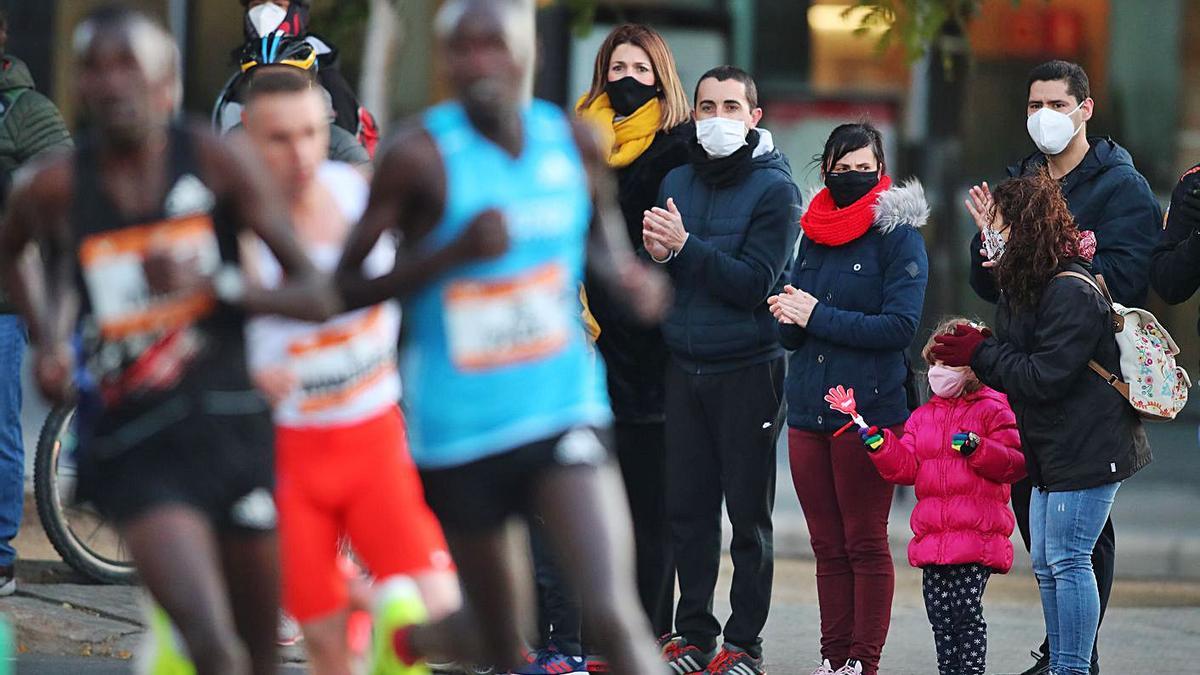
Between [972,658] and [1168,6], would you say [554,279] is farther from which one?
[1168,6]

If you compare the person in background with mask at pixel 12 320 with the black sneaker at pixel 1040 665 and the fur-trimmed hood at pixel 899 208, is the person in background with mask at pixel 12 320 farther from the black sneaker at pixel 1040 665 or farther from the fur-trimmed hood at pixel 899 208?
the black sneaker at pixel 1040 665

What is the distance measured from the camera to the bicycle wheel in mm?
8305

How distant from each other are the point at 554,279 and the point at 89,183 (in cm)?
110

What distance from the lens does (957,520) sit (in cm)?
696

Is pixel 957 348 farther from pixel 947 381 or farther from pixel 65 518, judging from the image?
pixel 65 518

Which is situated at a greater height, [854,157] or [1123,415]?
[854,157]

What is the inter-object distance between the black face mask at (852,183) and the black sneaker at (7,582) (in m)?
3.54

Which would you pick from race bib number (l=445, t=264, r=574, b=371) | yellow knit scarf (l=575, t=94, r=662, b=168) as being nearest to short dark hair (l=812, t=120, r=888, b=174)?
yellow knit scarf (l=575, t=94, r=662, b=168)

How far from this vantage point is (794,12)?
15.2 m

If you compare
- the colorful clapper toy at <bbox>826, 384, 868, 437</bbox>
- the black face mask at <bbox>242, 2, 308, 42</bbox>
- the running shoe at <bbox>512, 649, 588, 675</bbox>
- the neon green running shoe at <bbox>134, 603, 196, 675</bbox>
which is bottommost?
the running shoe at <bbox>512, 649, 588, 675</bbox>

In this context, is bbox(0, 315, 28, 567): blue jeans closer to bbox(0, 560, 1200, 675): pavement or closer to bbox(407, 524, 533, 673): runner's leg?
bbox(0, 560, 1200, 675): pavement

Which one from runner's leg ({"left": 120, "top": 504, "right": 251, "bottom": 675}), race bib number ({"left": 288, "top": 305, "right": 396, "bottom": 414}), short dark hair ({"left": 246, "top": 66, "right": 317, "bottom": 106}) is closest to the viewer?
runner's leg ({"left": 120, "top": 504, "right": 251, "bottom": 675})

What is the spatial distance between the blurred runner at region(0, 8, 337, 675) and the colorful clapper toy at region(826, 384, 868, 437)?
2644 mm

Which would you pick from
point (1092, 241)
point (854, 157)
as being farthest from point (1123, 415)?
point (854, 157)
